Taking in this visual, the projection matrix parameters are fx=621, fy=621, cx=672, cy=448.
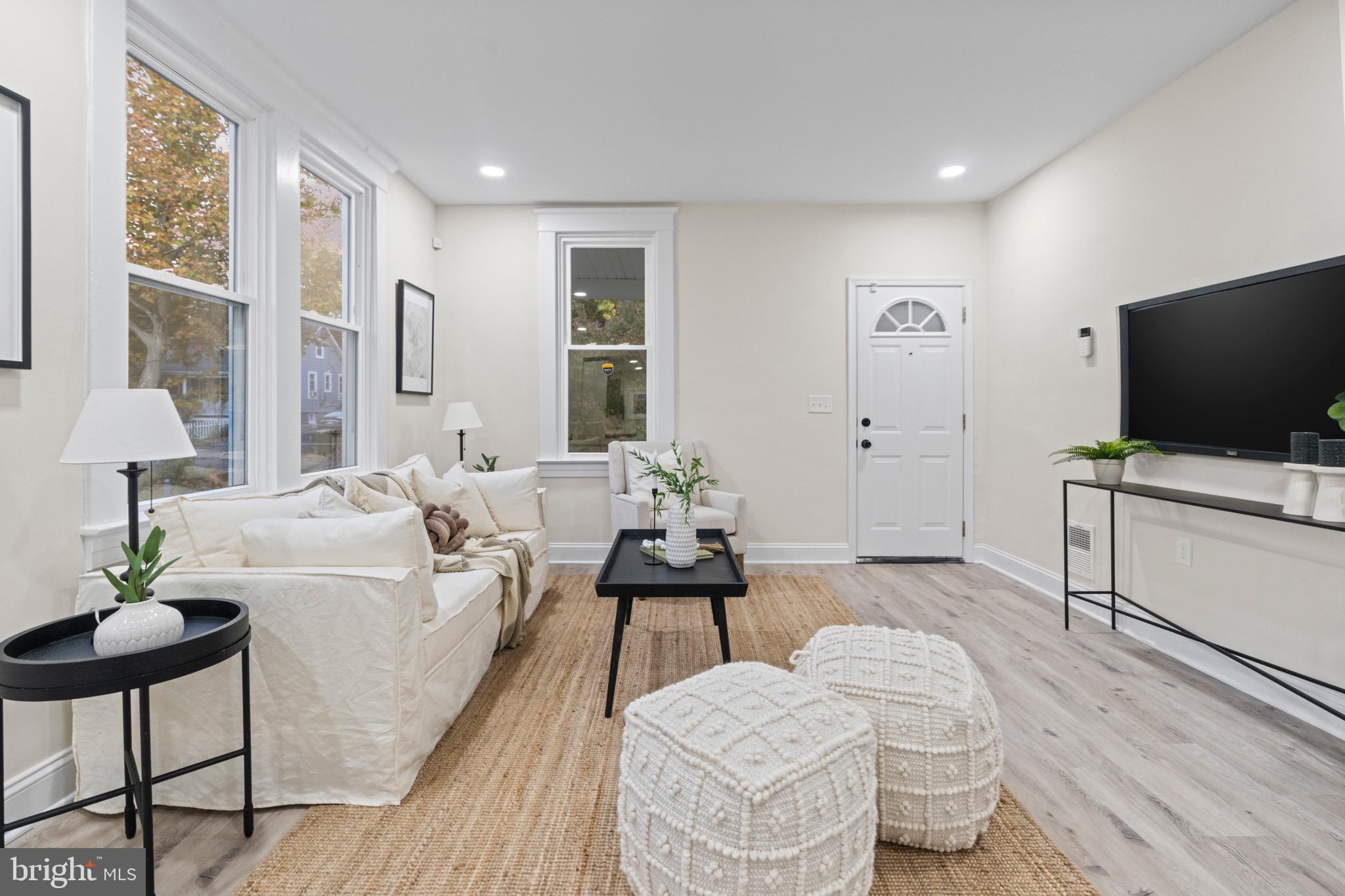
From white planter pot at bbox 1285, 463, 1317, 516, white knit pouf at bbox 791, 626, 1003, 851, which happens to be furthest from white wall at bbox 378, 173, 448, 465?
white planter pot at bbox 1285, 463, 1317, 516

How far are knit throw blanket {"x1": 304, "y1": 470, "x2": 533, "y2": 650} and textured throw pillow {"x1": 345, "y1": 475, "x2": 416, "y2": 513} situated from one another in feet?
0.38

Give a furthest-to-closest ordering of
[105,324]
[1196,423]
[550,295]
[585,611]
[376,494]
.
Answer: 1. [550,295]
2. [585,611]
3. [1196,423]
4. [376,494]
5. [105,324]

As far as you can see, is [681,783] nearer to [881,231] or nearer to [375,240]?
[375,240]

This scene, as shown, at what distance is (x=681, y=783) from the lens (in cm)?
129

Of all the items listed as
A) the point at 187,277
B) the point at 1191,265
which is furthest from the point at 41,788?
the point at 1191,265

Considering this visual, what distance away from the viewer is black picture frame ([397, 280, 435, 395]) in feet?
Answer: 12.9

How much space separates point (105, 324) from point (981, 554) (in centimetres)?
498

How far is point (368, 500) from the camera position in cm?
252

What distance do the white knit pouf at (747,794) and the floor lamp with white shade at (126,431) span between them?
137cm

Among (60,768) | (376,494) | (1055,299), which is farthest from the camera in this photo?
(1055,299)

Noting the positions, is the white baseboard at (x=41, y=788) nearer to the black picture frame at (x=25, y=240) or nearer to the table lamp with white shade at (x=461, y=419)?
the black picture frame at (x=25, y=240)

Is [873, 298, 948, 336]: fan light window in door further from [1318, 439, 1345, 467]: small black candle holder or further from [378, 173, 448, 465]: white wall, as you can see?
[378, 173, 448, 465]: white wall

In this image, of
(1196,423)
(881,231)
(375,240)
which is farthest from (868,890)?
(881,231)

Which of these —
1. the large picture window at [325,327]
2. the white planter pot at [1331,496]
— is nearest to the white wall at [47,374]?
the large picture window at [325,327]
